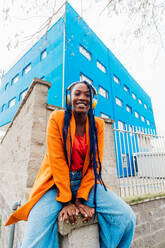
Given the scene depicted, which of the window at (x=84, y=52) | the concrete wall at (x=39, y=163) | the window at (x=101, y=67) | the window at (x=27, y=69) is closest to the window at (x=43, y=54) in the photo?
the window at (x=27, y=69)

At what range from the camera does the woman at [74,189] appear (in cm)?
115

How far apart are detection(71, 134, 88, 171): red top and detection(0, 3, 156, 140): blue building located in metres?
6.84

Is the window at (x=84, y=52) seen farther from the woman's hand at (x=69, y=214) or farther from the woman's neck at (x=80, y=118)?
the woman's hand at (x=69, y=214)

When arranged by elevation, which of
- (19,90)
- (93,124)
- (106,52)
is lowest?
(93,124)

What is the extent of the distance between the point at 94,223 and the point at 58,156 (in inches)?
28.2

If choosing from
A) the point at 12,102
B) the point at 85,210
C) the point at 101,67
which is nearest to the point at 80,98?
the point at 85,210

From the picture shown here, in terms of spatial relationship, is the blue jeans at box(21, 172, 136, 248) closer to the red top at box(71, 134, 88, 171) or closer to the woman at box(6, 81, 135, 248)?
the woman at box(6, 81, 135, 248)

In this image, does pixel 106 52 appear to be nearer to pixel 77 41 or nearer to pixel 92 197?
pixel 77 41

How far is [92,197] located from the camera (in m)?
1.33

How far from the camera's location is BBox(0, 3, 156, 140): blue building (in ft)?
33.2

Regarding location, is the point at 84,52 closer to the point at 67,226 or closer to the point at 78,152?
the point at 78,152

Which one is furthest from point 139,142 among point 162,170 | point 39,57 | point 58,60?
point 39,57

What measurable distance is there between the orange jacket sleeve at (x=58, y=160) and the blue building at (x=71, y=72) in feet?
22.4

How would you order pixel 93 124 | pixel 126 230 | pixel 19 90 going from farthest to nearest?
pixel 19 90 < pixel 93 124 < pixel 126 230
